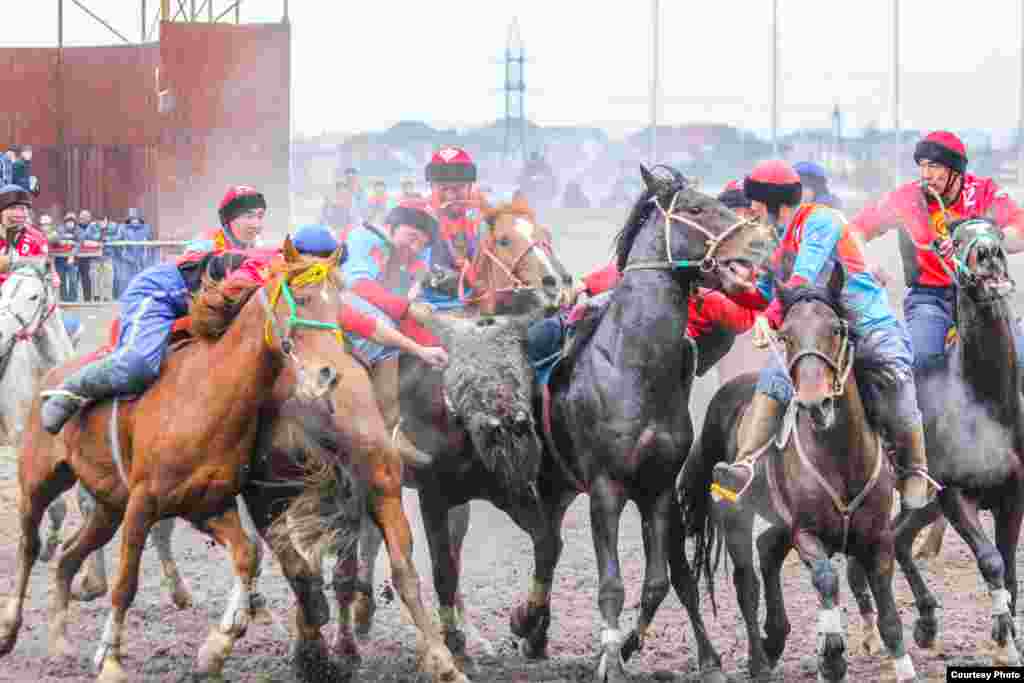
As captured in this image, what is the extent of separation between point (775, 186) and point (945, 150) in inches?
42.2

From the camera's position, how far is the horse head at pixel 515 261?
8.19 m

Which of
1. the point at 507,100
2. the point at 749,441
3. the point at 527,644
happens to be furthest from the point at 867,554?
the point at 507,100

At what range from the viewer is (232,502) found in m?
7.73

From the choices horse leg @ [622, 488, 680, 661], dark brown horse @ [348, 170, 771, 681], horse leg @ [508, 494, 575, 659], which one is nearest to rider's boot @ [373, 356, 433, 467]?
dark brown horse @ [348, 170, 771, 681]

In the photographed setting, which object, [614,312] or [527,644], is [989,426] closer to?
[614,312]

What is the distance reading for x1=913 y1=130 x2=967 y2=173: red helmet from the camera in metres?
8.64

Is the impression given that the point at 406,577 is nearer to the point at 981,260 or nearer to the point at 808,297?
the point at 808,297

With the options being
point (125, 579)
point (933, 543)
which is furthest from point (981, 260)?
point (125, 579)

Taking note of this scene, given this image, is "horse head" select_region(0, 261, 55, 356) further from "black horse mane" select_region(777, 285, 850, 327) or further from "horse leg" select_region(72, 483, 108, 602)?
"black horse mane" select_region(777, 285, 850, 327)

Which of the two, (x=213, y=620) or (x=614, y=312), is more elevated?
(x=614, y=312)

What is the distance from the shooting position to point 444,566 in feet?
27.3

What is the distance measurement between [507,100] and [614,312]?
83.3 ft

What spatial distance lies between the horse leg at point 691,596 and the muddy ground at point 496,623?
0.88 ft

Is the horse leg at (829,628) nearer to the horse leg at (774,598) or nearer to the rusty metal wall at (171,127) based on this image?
the horse leg at (774,598)
